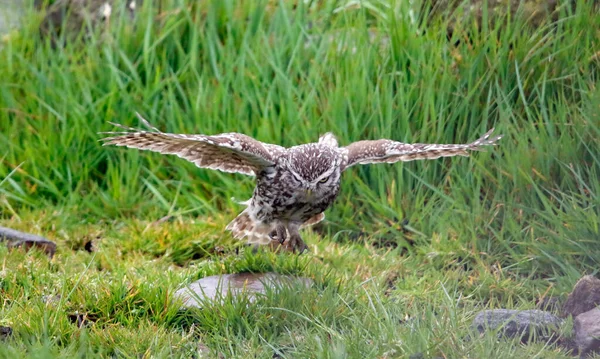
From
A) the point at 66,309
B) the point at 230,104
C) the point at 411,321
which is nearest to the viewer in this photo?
the point at 411,321

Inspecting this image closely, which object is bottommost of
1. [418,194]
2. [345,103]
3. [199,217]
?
[199,217]

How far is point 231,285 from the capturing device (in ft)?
15.5

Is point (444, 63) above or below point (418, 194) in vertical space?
above

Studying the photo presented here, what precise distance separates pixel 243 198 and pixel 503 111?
1.93 m

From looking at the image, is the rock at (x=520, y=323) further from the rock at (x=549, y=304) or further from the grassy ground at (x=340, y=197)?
the rock at (x=549, y=304)

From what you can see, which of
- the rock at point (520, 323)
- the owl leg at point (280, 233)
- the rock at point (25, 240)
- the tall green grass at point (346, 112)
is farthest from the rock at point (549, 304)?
the rock at point (25, 240)

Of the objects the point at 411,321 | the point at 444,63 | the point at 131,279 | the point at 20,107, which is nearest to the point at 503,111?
the point at 444,63

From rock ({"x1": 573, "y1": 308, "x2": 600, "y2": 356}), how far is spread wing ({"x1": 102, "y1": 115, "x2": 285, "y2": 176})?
2.00 m

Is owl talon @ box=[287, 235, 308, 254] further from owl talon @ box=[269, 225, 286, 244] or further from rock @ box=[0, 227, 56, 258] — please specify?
rock @ box=[0, 227, 56, 258]

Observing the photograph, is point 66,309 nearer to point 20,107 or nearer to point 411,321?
point 411,321

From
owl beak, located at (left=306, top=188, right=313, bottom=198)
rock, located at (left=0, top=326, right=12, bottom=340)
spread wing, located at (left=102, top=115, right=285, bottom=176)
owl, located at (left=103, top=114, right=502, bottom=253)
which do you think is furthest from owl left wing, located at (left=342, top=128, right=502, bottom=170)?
rock, located at (left=0, top=326, right=12, bottom=340)

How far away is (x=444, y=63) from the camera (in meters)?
6.10

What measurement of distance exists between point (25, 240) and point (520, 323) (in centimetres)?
312

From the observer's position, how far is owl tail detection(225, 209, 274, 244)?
5.55 m
